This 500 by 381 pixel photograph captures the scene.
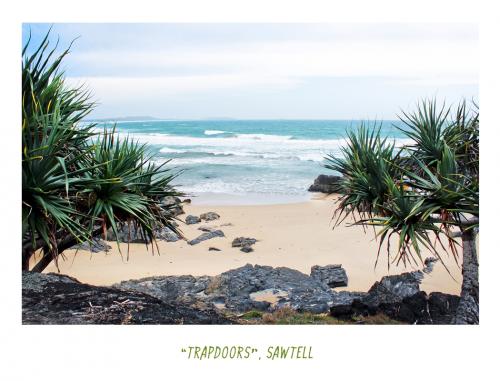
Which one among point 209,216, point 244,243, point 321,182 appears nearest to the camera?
point 244,243

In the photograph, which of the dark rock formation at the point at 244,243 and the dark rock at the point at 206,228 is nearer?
the dark rock formation at the point at 244,243

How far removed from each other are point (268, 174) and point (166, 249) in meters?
6.38

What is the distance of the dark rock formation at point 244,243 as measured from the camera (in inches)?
413

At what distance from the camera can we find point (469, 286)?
5945 mm

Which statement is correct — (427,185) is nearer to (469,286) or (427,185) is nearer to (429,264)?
(469,286)

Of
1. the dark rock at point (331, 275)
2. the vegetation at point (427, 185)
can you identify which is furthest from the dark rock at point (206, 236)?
the vegetation at point (427, 185)

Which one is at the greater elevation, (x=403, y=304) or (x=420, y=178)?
(x=420, y=178)

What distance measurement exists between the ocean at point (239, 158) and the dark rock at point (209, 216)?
0.56 metres

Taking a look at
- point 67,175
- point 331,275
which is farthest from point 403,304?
point 67,175

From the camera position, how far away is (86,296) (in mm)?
5730

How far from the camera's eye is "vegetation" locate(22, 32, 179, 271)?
473cm

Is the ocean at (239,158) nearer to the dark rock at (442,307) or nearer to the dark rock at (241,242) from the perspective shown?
the dark rock at (241,242)

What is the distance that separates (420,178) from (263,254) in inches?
219

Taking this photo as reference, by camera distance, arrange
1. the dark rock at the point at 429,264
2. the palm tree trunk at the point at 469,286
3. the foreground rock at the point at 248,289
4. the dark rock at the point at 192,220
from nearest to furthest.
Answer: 1. the palm tree trunk at the point at 469,286
2. the foreground rock at the point at 248,289
3. the dark rock at the point at 429,264
4. the dark rock at the point at 192,220
